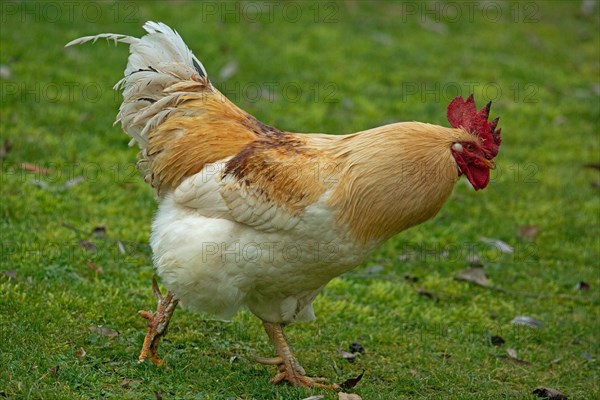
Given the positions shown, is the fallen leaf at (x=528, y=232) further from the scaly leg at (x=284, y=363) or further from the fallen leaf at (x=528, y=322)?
the scaly leg at (x=284, y=363)

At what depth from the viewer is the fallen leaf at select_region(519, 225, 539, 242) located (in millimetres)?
9509

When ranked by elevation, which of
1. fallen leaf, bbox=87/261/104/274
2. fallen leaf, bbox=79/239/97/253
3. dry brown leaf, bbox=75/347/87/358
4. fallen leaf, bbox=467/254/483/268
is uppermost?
dry brown leaf, bbox=75/347/87/358

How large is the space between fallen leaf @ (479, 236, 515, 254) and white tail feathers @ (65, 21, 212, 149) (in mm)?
4120

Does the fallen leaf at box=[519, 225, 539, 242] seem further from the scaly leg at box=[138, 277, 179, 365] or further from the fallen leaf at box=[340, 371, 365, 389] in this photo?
the scaly leg at box=[138, 277, 179, 365]

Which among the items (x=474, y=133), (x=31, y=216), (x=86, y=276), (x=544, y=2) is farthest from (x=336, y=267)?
(x=544, y=2)

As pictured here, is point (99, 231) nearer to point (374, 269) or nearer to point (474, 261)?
point (374, 269)

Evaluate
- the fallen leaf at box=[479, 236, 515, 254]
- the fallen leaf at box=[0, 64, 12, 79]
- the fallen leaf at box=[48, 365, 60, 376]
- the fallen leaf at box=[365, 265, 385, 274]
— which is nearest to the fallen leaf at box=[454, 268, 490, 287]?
the fallen leaf at box=[479, 236, 515, 254]

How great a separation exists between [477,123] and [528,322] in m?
2.78

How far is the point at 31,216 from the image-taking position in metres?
8.35

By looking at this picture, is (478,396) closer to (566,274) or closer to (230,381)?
(230,381)

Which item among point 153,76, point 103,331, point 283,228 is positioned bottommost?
point 103,331

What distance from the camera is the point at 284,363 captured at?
249 inches

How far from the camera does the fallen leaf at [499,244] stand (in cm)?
922

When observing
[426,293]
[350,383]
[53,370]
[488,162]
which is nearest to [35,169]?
[53,370]
